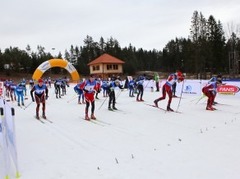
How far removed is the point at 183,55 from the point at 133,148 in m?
79.9

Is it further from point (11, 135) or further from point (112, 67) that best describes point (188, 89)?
point (112, 67)

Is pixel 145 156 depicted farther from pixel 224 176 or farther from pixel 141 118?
pixel 141 118

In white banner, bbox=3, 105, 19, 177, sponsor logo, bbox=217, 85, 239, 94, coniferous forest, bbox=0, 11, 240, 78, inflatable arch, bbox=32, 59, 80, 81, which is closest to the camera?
white banner, bbox=3, 105, 19, 177

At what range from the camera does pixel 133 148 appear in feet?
23.0

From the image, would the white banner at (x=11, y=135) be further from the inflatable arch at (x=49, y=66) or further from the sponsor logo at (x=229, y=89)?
the inflatable arch at (x=49, y=66)

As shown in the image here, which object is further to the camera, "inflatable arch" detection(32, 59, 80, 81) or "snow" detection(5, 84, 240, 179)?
"inflatable arch" detection(32, 59, 80, 81)

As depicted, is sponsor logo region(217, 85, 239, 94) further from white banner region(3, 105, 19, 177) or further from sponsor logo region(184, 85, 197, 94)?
white banner region(3, 105, 19, 177)

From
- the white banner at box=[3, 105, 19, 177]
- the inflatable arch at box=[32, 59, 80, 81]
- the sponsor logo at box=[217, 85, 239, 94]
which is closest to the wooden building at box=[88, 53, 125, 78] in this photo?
the inflatable arch at box=[32, 59, 80, 81]

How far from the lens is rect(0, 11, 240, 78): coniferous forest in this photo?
56238 mm

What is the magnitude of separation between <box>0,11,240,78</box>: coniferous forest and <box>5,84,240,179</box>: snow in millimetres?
33982

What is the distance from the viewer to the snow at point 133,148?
17.5 ft

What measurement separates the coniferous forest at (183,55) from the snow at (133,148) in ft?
111

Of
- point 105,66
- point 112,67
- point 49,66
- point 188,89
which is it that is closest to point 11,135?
point 188,89

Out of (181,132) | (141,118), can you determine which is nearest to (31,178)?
(181,132)
